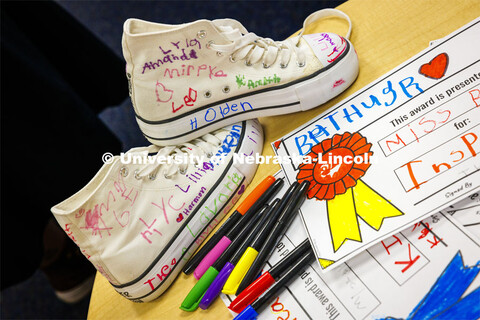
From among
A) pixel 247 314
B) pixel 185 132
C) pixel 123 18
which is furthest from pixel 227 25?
pixel 123 18

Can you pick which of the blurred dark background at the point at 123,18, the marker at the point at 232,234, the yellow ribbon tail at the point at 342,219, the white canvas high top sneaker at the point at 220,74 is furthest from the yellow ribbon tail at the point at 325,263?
the blurred dark background at the point at 123,18

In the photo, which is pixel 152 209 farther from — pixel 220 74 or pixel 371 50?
pixel 371 50

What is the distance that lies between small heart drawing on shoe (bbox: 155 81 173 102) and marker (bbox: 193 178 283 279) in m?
0.19

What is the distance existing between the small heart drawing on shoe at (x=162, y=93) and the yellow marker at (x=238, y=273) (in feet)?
0.78

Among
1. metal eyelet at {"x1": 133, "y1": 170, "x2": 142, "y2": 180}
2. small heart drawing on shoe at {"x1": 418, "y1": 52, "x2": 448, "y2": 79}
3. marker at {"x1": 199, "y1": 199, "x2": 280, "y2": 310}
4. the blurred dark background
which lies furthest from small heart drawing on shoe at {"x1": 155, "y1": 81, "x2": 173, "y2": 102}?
Result: the blurred dark background

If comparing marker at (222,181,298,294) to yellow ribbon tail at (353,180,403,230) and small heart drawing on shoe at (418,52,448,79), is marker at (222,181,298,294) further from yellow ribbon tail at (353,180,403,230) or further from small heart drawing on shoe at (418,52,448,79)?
small heart drawing on shoe at (418,52,448,79)

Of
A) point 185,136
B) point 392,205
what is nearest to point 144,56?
point 185,136

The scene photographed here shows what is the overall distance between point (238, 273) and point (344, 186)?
158 millimetres

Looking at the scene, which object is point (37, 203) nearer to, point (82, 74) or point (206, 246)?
point (82, 74)

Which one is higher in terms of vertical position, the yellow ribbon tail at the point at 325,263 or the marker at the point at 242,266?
the marker at the point at 242,266

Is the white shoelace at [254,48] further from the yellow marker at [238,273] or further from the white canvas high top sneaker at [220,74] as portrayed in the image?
the yellow marker at [238,273]

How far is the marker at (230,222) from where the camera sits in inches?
20.6

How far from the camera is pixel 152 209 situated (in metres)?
0.52

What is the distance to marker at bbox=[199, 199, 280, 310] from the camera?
0.48 meters
